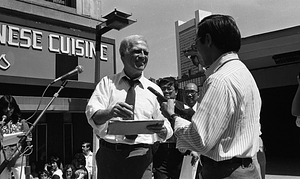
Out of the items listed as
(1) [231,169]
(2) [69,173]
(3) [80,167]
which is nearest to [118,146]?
(1) [231,169]

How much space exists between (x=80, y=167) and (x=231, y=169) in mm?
7923

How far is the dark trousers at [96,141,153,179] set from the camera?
2.62 metres

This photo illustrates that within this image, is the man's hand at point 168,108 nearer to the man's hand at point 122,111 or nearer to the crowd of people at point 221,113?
the crowd of people at point 221,113

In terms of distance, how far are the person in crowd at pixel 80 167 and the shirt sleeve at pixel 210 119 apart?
7416 mm

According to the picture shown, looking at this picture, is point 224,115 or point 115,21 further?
point 115,21

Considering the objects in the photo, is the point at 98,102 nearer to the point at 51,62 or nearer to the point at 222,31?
the point at 222,31

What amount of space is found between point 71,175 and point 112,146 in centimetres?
701

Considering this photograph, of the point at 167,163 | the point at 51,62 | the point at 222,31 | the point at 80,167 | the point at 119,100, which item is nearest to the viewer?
the point at 222,31

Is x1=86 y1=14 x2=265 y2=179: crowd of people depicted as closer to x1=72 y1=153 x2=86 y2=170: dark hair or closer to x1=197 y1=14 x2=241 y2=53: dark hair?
x1=197 y1=14 x2=241 y2=53: dark hair

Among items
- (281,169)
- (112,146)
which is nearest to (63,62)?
(281,169)

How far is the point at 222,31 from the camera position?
1770 mm

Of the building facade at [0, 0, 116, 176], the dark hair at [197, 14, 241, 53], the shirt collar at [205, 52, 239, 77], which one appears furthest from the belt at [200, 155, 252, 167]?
the building facade at [0, 0, 116, 176]

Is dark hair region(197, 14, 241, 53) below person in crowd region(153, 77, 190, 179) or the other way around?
the other way around

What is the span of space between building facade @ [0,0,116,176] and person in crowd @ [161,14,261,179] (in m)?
7.83
